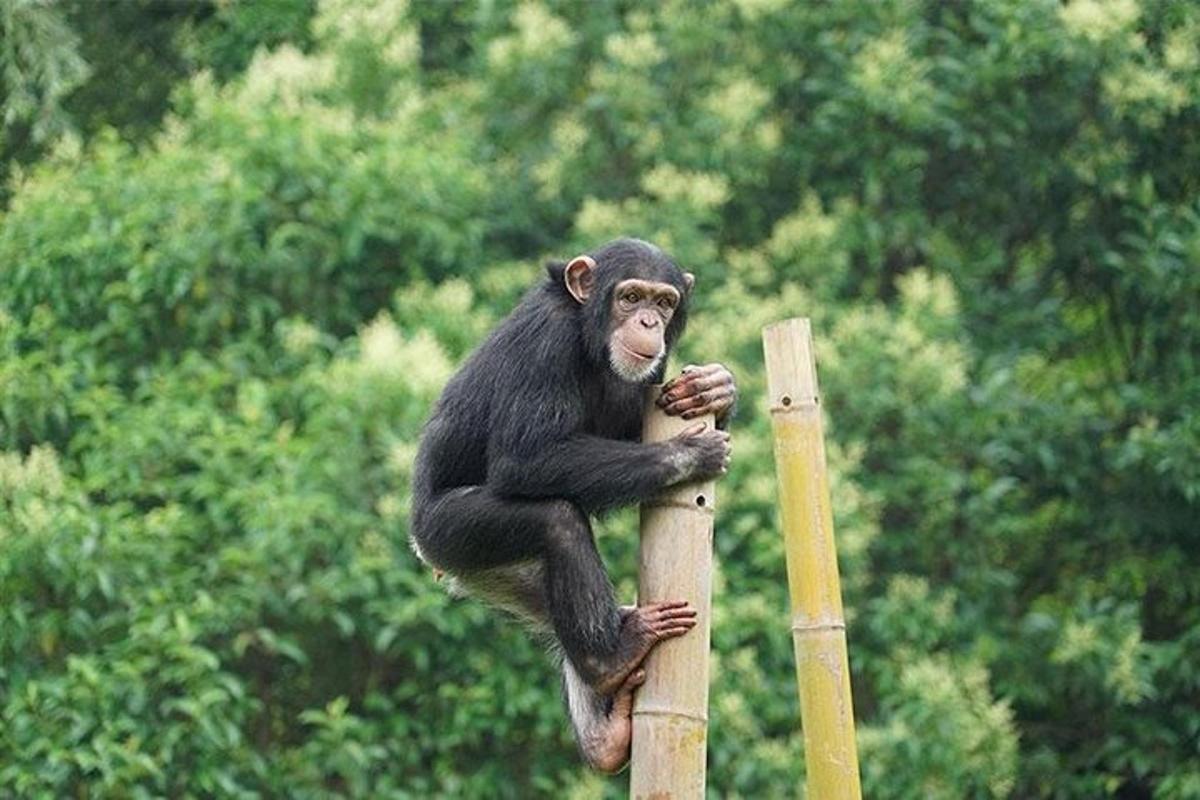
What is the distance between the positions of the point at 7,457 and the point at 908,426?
13.8ft

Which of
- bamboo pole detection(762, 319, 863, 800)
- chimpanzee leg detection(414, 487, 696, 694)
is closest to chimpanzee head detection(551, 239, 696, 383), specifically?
chimpanzee leg detection(414, 487, 696, 694)

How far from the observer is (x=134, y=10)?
42.1 ft

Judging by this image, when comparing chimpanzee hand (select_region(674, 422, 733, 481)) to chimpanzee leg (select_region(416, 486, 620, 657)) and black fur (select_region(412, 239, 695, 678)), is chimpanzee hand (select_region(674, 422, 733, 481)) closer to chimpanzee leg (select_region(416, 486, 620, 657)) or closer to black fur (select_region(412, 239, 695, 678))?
black fur (select_region(412, 239, 695, 678))

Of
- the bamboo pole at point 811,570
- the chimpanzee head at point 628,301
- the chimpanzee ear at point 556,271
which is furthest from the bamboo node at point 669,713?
the chimpanzee ear at point 556,271

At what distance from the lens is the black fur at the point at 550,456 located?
15.6 ft

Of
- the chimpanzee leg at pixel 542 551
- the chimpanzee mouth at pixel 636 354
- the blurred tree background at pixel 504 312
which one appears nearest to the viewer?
the chimpanzee leg at pixel 542 551

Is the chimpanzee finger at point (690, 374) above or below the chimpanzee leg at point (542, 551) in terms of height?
above

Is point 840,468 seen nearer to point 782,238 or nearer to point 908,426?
point 908,426

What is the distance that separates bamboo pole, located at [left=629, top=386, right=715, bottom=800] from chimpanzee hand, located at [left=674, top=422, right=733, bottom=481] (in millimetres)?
34

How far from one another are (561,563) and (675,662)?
1.27 feet

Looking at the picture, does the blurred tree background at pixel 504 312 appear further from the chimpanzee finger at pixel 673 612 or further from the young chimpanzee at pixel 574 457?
the chimpanzee finger at pixel 673 612

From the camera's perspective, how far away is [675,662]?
459 cm

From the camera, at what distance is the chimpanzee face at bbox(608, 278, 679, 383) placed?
517 centimetres

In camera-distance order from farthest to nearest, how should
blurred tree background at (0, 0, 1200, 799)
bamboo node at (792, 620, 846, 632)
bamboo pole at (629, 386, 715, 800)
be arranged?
1. blurred tree background at (0, 0, 1200, 799)
2. bamboo node at (792, 620, 846, 632)
3. bamboo pole at (629, 386, 715, 800)
